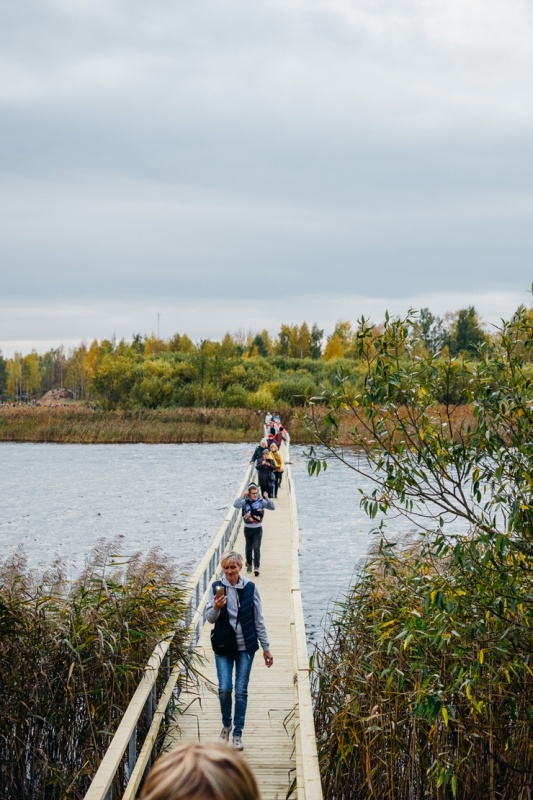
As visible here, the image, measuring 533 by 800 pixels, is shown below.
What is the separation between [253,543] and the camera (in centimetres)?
1731

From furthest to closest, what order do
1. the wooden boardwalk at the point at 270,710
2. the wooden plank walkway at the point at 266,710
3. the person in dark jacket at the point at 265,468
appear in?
the person in dark jacket at the point at 265,468, the wooden plank walkway at the point at 266,710, the wooden boardwalk at the point at 270,710

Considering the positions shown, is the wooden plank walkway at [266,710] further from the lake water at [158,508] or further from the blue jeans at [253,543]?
the lake water at [158,508]

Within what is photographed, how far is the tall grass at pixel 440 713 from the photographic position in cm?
825

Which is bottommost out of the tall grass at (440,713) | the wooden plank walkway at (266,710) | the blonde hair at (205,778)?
the wooden plank walkway at (266,710)

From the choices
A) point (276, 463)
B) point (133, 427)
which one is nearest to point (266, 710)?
point (276, 463)

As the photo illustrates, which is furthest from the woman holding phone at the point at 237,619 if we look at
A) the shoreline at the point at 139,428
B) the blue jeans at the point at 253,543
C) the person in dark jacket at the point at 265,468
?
the shoreline at the point at 139,428

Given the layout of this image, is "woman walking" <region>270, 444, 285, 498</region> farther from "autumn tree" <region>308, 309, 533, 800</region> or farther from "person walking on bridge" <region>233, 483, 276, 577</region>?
"autumn tree" <region>308, 309, 533, 800</region>

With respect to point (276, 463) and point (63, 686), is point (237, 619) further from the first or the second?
point (276, 463)

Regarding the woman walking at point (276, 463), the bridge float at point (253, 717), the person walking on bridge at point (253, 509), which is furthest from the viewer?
the woman walking at point (276, 463)

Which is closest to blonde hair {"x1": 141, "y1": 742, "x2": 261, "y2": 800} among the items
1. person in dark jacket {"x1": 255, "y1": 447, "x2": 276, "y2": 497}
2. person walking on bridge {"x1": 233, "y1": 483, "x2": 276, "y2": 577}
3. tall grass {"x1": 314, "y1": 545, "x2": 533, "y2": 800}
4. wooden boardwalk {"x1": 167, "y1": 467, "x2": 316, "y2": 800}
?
wooden boardwalk {"x1": 167, "y1": 467, "x2": 316, "y2": 800}

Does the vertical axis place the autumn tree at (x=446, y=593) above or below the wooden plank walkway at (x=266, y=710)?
above

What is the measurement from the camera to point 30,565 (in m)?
25.9

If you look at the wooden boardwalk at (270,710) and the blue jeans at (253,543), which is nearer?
the wooden boardwalk at (270,710)

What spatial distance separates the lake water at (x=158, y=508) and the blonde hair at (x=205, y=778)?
1388cm
